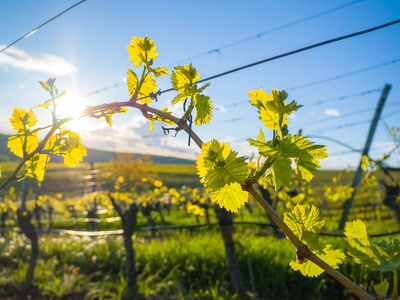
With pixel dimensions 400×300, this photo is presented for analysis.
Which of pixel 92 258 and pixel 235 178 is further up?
pixel 235 178

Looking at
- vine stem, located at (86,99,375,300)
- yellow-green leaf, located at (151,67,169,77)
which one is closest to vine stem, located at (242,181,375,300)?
vine stem, located at (86,99,375,300)

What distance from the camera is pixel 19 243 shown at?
7.77 m

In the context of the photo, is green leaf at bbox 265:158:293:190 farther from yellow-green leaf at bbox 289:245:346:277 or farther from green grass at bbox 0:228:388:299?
green grass at bbox 0:228:388:299

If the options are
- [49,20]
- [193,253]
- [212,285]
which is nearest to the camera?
[49,20]

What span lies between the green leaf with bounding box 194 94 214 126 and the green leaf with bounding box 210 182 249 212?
9.0 inches

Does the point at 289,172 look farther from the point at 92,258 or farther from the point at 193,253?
the point at 92,258

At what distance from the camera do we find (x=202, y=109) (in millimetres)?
705

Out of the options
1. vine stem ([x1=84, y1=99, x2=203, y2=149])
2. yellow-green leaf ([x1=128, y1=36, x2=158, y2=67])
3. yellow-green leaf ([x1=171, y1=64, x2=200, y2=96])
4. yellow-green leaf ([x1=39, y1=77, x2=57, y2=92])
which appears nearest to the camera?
vine stem ([x1=84, y1=99, x2=203, y2=149])

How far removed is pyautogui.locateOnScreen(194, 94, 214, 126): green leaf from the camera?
2.27 feet

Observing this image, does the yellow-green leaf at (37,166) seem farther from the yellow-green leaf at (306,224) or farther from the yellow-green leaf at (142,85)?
the yellow-green leaf at (306,224)

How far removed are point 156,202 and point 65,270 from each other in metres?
6.12

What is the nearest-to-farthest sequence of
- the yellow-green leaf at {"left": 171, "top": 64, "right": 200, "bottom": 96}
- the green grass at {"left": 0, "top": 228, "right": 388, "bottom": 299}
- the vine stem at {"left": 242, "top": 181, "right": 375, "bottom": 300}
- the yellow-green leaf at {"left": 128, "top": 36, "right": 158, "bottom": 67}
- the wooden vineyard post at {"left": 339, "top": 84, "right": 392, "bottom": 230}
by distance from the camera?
the vine stem at {"left": 242, "top": 181, "right": 375, "bottom": 300}
the yellow-green leaf at {"left": 171, "top": 64, "right": 200, "bottom": 96}
the yellow-green leaf at {"left": 128, "top": 36, "right": 158, "bottom": 67}
the green grass at {"left": 0, "top": 228, "right": 388, "bottom": 299}
the wooden vineyard post at {"left": 339, "top": 84, "right": 392, "bottom": 230}

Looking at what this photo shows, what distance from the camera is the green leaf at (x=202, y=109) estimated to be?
2.27ft

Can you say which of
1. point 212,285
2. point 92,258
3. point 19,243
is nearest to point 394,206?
point 212,285
